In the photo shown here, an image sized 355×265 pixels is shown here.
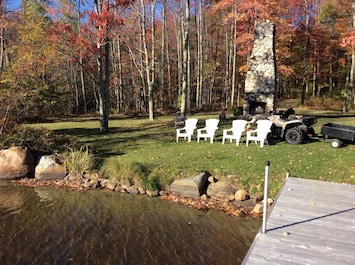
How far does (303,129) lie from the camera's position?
9.12 metres

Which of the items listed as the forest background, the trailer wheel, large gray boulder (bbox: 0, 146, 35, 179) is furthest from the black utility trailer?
large gray boulder (bbox: 0, 146, 35, 179)

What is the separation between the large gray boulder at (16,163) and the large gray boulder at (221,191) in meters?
4.84

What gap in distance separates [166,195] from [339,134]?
5077 millimetres

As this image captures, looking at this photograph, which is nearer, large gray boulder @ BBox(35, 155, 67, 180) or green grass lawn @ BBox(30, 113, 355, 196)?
green grass lawn @ BBox(30, 113, 355, 196)

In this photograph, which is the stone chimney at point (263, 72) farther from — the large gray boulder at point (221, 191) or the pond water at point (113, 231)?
the pond water at point (113, 231)

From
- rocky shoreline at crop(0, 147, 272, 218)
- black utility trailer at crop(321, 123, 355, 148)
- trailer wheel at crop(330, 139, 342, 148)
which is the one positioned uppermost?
black utility trailer at crop(321, 123, 355, 148)

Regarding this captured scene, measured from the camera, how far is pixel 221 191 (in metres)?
6.73

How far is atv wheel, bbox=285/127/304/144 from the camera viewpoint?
29.8ft

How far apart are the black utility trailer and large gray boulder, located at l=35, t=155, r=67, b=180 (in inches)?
286

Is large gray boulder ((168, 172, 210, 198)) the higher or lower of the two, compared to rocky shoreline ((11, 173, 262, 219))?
higher

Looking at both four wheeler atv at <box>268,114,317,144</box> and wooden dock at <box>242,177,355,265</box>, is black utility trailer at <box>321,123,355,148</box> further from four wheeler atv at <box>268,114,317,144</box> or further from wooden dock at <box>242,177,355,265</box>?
wooden dock at <box>242,177,355,265</box>

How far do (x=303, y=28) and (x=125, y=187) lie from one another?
1990 centimetres

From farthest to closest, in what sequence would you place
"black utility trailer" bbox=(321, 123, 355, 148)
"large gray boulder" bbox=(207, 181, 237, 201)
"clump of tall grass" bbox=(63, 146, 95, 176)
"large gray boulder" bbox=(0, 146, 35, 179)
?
"black utility trailer" bbox=(321, 123, 355, 148)
"large gray boulder" bbox=(0, 146, 35, 179)
"clump of tall grass" bbox=(63, 146, 95, 176)
"large gray boulder" bbox=(207, 181, 237, 201)

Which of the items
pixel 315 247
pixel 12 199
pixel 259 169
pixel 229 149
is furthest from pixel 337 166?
pixel 12 199
